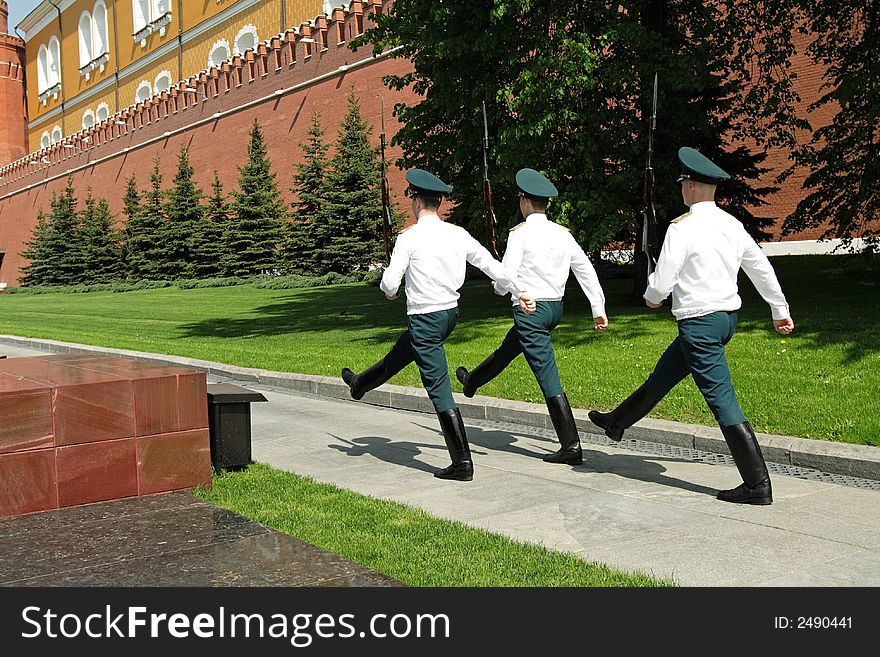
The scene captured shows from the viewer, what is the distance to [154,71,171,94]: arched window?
58.6 metres

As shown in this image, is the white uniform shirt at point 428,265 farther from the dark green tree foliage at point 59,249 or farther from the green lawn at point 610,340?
the dark green tree foliage at point 59,249

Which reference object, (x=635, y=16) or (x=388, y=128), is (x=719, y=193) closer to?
(x=635, y=16)

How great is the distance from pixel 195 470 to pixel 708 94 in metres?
14.4

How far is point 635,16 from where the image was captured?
16.3m

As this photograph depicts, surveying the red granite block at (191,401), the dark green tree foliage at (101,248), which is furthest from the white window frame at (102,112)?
the red granite block at (191,401)

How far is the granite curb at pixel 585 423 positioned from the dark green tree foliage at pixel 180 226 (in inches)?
1183

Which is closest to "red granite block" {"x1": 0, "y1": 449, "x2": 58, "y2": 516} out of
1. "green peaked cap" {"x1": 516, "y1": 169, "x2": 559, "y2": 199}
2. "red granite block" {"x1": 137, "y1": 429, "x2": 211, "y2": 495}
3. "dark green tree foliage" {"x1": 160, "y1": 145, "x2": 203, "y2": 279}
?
"red granite block" {"x1": 137, "y1": 429, "x2": 211, "y2": 495}

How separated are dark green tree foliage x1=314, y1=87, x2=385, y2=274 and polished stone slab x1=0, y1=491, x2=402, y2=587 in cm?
2860

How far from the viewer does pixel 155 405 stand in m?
5.71

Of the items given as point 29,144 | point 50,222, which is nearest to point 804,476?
point 50,222

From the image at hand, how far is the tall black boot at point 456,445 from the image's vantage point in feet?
20.2

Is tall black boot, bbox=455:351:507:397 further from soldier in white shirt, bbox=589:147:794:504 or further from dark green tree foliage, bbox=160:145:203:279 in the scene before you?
dark green tree foliage, bbox=160:145:203:279

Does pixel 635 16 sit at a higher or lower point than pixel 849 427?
higher

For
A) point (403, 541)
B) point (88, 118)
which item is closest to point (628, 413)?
point (403, 541)
